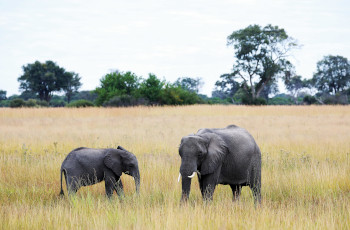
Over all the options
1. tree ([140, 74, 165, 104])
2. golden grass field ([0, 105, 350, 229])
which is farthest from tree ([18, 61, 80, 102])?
golden grass field ([0, 105, 350, 229])

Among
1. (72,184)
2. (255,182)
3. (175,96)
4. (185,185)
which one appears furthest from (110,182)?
(175,96)

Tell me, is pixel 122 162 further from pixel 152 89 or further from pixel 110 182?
pixel 152 89

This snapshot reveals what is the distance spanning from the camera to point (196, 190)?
6.12 m

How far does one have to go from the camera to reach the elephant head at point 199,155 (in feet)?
15.0

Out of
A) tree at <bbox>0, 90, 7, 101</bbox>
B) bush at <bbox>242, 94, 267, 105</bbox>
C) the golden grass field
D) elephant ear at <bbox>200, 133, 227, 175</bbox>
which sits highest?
tree at <bbox>0, 90, 7, 101</bbox>

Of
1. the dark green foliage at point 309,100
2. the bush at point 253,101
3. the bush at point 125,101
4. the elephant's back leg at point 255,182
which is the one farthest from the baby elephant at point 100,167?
the dark green foliage at point 309,100

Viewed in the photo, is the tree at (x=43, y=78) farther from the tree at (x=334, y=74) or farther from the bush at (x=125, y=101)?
the tree at (x=334, y=74)

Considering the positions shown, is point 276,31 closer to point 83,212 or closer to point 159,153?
point 159,153

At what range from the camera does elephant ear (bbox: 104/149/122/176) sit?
590 cm

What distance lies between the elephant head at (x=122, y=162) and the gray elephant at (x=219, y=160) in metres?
1.20

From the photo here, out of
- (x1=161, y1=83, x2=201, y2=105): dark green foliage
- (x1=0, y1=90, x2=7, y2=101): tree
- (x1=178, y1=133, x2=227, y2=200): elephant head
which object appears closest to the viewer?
(x1=178, y1=133, x2=227, y2=200): elephant head

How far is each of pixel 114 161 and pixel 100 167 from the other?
0.32m

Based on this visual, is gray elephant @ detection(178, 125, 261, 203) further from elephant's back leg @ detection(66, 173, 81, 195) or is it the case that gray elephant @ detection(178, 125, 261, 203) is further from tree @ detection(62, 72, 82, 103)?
tree @ detection(62, 72, 82, 103)

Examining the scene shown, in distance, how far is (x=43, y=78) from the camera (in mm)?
62969
